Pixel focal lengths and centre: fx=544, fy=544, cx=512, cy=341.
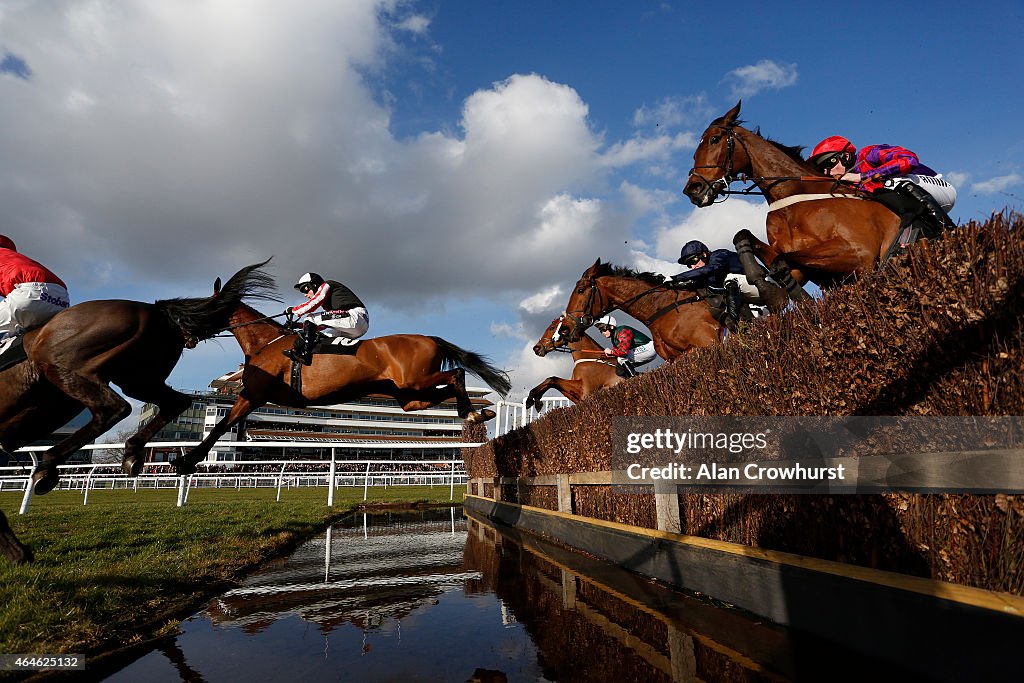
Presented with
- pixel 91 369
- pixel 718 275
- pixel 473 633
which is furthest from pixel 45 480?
pixel 718 275

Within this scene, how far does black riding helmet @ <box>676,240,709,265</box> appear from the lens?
24.7 ft

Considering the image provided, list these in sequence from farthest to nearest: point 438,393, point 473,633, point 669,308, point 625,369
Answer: point 625,369
point 669,308
point 438,393
point 473,633

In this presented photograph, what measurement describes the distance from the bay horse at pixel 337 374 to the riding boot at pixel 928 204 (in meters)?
4.52

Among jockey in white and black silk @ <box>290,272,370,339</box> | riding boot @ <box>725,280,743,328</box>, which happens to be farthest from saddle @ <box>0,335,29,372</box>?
riding boot @ <box>725,280,743,328</box>

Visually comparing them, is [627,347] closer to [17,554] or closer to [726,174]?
[726,174]

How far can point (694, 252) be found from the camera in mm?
7531

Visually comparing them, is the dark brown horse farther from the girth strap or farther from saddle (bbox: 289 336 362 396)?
the girth strap

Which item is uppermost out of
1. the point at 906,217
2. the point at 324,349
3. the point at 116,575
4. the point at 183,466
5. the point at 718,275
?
the point at 718,275

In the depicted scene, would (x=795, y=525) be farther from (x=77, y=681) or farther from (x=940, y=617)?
(x=77, y=681)

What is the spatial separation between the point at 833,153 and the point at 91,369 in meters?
7.56

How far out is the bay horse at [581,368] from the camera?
1009 cm

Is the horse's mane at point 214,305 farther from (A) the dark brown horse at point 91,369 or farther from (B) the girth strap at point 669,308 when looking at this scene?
(B) the girth strap at point 669,308

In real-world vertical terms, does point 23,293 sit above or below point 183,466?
above

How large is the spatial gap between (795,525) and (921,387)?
1.12m
